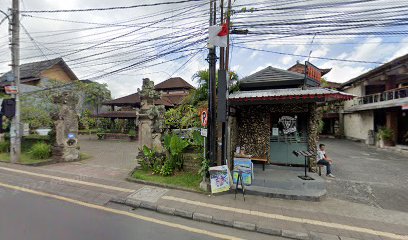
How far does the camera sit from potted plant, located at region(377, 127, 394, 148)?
16.5 m

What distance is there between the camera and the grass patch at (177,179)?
22.3 feet

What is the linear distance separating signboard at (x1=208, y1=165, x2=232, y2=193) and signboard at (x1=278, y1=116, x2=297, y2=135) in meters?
4.06

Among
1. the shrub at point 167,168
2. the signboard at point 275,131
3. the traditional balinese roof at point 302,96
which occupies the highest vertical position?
the traditional balinese roof at point 302,96

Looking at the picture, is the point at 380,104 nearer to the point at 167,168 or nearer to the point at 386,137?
the point at 386,137

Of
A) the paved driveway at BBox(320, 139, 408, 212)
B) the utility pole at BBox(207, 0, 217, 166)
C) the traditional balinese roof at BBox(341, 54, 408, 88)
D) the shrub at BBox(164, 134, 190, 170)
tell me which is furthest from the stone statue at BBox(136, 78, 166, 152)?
the traditional balinese roof at BBox(341, 54, 408, 88)

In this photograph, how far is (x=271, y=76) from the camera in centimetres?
970

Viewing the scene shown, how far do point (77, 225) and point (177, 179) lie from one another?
133 inches

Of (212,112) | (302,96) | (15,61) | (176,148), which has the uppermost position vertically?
(15,61)

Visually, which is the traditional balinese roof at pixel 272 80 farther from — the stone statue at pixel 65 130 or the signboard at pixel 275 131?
the stone statue at pixel 65 130

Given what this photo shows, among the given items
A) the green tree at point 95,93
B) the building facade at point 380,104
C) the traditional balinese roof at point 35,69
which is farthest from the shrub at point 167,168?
the green tree at point 95,93

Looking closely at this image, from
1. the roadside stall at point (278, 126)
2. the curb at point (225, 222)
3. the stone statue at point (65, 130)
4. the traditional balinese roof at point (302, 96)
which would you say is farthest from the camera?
the stone statue at point (65, 130)

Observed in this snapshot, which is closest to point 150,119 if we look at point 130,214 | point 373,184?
point 130,214

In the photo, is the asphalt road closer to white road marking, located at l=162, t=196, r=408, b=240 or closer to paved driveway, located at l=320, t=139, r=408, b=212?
white road marking, located at l=162, t=196, r=408, b=240

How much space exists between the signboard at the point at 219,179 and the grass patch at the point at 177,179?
25.6 inches
